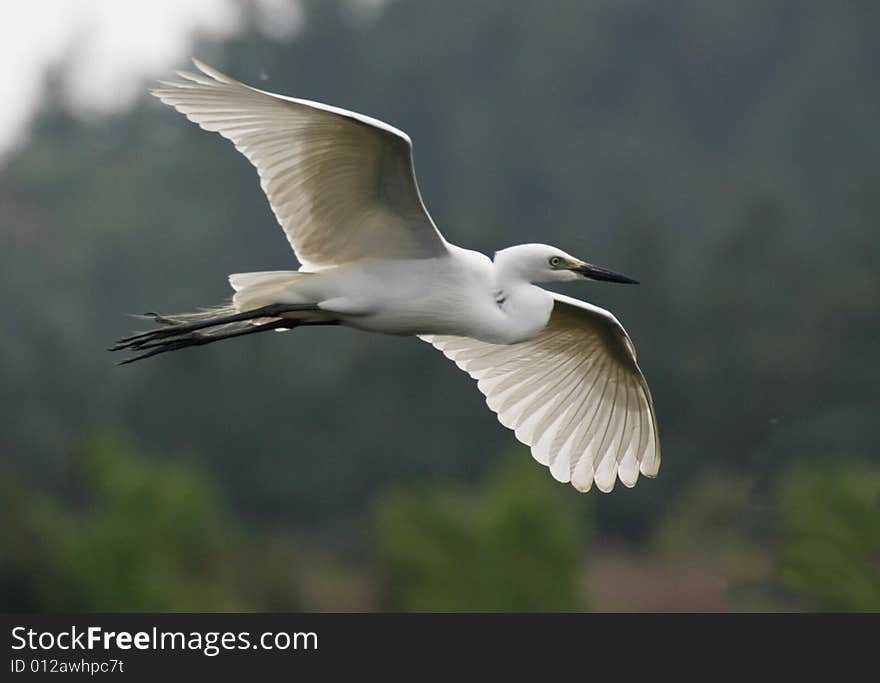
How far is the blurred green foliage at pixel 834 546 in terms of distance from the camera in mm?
14227

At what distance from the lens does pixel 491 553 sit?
22.9 m

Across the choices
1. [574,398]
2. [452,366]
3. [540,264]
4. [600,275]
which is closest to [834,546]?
[574,398]

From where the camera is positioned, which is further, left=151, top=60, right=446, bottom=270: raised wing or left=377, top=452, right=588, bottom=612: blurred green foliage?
left=377, top=452, right=588, bottom=612: blurred green foliage

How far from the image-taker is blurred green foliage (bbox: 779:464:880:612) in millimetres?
14227

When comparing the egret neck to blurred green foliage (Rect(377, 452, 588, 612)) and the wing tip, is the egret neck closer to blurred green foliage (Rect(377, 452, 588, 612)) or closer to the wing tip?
the wing tip

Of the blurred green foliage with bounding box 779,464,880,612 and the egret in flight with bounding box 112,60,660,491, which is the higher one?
the egret in flight with bounding box 112,60,660,491

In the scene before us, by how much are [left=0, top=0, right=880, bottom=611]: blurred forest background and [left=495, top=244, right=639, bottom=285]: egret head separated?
382cm

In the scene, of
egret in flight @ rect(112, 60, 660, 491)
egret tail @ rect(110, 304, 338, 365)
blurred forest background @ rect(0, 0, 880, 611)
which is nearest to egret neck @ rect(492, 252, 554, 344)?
egret in flight @ rect(112, 60, 660, 491)

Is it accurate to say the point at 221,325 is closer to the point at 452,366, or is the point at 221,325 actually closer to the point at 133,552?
the point at 133,552

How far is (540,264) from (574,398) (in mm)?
1118

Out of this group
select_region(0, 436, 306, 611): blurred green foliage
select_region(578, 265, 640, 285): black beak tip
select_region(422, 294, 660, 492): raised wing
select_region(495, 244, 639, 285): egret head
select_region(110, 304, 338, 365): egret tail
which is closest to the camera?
select_region(110, 304, 338, 365): egret tail

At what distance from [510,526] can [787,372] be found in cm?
1210

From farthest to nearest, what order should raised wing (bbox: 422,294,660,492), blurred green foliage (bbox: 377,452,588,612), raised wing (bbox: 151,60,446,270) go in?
blurred green foliage (bbox: 377,452,588,612), raised wing (bbox: 422,294,660,492), raised wing (bbox: 151,60,446,270)
